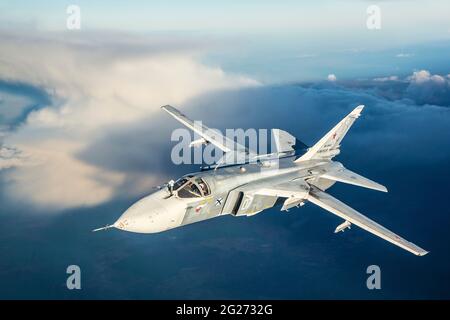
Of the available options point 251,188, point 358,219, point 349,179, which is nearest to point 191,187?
point 251,188

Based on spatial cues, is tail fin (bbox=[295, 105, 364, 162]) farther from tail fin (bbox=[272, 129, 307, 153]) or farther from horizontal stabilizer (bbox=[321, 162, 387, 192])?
tail fin (bbox=[272, 129, 307, 153])

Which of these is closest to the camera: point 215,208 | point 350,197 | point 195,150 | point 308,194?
point 215,208

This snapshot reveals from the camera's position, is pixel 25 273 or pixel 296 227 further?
pixel 296 227

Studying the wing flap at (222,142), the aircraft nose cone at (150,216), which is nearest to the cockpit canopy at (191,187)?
the aircraft nose cone at (150,216)

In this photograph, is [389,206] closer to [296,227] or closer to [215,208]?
[296,227]

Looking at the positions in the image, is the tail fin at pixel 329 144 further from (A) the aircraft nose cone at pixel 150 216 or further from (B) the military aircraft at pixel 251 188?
(A) the aircraft nose cone at pixel 150 216

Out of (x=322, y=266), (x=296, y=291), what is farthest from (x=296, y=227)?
(x=296, y=291)

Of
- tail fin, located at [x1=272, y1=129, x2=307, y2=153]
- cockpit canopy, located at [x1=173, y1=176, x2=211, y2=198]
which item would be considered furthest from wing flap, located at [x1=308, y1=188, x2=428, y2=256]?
cockpit canopy, located at [x1=173, y1=176, x2=211, y2=198]

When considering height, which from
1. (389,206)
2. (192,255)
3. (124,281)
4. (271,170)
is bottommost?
(124,281)
